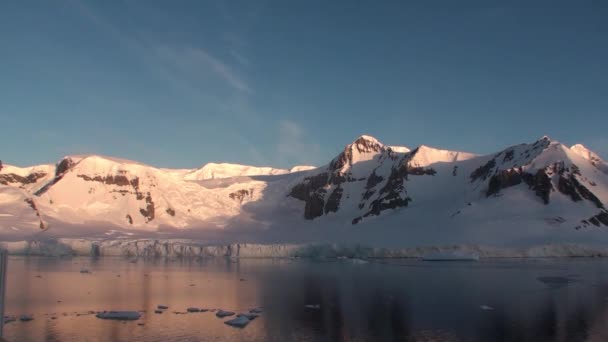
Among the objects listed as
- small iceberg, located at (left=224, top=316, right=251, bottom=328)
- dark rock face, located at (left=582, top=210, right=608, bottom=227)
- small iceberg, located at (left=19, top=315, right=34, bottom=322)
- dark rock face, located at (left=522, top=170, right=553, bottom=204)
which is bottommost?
small iceberg, located at (left=224, top=316, right=251, bottom=328)

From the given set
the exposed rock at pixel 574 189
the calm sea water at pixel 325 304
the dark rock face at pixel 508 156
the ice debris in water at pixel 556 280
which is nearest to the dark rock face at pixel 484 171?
the dark rock face at pixel 508 156

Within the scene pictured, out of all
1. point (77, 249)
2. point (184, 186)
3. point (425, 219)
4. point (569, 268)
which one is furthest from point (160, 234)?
point (569, 268)

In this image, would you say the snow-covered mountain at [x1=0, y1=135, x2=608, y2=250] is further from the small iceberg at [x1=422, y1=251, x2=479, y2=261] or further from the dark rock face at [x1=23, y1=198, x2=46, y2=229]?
the small iceberg at [x1=422, y1=251, x2=479, y2=261]

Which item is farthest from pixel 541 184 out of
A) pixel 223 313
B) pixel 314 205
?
pixel 223 313

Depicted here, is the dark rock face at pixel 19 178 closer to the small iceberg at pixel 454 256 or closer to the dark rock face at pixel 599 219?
the small iceberg at pixel 454 256

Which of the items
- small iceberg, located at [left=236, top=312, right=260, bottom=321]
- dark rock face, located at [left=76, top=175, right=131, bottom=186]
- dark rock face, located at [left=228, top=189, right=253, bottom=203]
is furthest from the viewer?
dark rock face, located at [left=228, top=189, right=253, bottom=203]

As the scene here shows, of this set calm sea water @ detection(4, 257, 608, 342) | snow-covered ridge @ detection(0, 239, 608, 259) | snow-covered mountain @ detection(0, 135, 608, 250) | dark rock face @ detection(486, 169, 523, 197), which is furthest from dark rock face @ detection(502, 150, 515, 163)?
calm sea water @ detection(4, 257, 608, 342)
